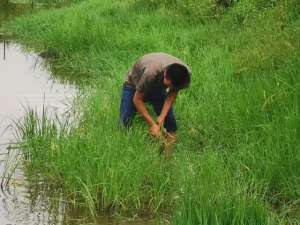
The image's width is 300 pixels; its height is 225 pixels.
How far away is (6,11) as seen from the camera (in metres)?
22.3

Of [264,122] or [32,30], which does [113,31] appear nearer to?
[32,30]

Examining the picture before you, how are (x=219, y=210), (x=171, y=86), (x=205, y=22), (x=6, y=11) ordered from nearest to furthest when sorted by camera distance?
1. (x=219, y=210)
2. (x=171, y=86)
3. (x=205, y=22)
4. (x=6, y=11)

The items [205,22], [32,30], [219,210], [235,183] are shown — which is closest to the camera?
[219,210]

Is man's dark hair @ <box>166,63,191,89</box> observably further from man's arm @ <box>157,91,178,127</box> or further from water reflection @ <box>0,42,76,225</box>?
water reflection @ <box>0,42,76,225</box>

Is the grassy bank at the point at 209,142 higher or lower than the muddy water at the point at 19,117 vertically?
higher

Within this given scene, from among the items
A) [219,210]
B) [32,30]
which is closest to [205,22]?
[32,30]

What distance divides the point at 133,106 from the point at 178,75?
30.3 inches

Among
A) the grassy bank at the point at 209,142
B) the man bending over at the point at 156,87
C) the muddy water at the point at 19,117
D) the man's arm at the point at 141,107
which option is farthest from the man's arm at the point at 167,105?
the muddy water at the point at 19,117

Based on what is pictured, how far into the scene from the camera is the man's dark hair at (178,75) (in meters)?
5.54

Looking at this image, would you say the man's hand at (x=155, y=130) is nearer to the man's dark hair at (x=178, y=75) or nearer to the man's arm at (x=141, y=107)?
the man's arm at (x=141, y=107)

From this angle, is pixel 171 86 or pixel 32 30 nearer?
pixel 171 86

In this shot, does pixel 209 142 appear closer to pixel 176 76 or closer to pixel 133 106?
pixel 133 106

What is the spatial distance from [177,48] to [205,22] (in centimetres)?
213

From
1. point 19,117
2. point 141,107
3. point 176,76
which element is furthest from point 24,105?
point 176,76
